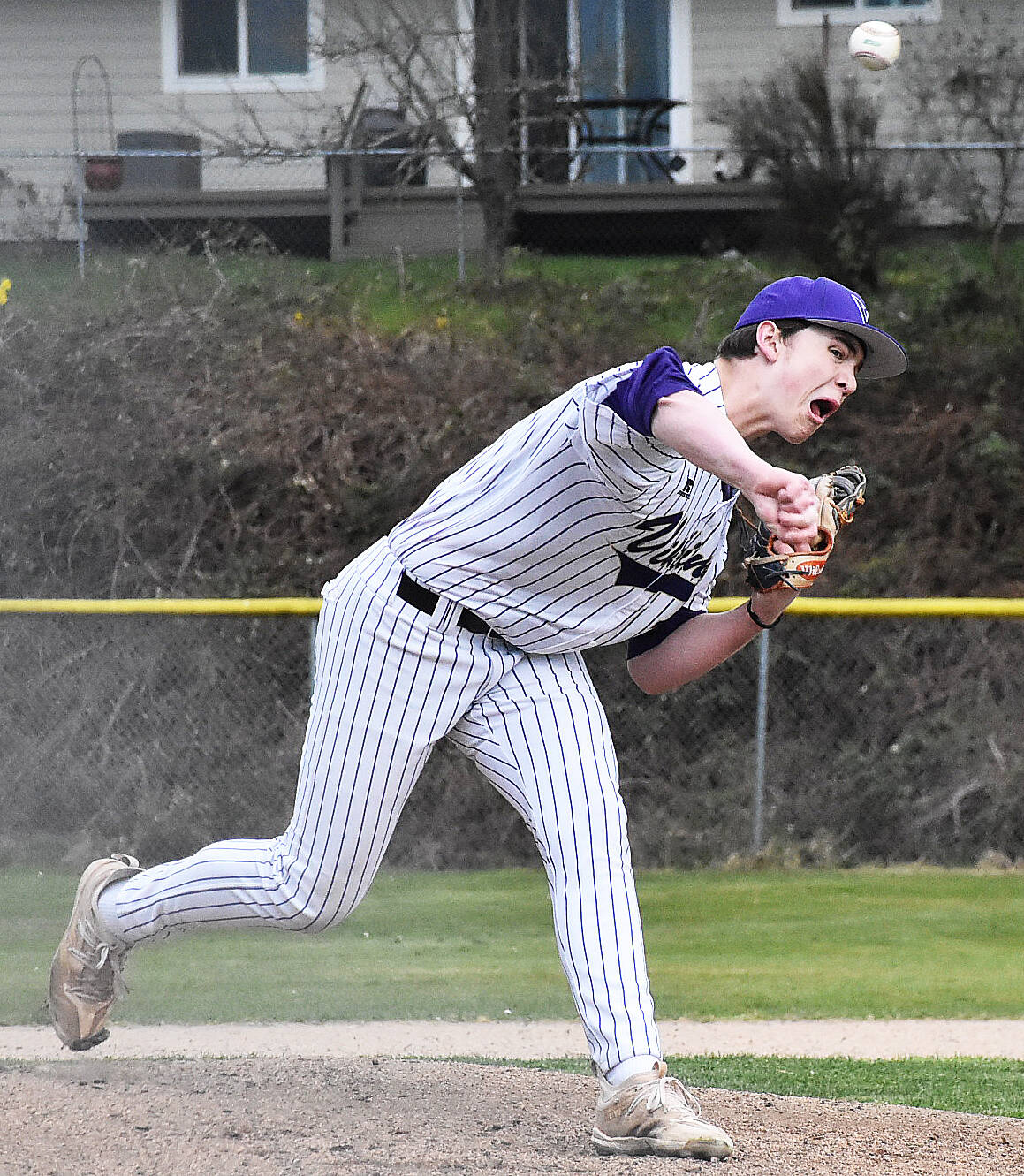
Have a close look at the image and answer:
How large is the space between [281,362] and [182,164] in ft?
15.1

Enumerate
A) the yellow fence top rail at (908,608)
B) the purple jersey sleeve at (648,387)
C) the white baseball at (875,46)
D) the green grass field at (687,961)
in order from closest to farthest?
1. the purple jersey sleeve at (648,387)
2. the green grass field at (687,961)
3. the white baseball at (875,46)
4. the yellow fence top rail at (908,608)

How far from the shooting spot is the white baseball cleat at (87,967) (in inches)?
142

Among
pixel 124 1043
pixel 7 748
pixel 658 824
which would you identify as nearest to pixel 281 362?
pixel 7 748

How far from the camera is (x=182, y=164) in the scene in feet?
44.7

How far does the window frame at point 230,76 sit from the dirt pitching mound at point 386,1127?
12.6 metres

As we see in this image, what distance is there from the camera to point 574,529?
10.0 feet

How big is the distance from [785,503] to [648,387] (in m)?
0.34

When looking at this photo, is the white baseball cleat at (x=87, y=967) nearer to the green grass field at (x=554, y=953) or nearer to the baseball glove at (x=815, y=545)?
the green grass field at (x=554, y=953)

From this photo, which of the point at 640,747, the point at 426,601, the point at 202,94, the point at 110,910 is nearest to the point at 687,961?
the point at 640,747

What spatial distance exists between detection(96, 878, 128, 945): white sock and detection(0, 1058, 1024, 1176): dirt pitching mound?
368mm

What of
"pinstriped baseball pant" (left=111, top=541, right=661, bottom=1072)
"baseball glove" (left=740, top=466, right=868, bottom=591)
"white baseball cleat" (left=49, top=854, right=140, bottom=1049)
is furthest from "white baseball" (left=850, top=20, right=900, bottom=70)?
"white baseball cleat" (left=49, top=854, right=140, bottom=1049)

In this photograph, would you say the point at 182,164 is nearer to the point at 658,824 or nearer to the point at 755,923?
the point at 658,824

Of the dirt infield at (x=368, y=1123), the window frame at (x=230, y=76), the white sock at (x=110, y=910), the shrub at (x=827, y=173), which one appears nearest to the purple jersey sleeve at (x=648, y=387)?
the dirt infield at (x=368, y=1123)

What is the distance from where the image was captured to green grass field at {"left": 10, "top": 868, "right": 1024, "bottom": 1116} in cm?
443
